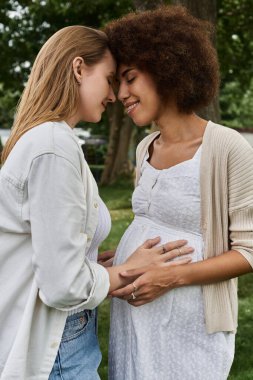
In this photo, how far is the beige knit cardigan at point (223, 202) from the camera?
2711 mm

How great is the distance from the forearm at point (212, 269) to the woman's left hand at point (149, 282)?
0.02 m

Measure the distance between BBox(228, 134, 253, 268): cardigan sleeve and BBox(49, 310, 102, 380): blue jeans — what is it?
2.25ft

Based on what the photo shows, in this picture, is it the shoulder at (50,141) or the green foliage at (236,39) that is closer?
the shoulder at (50,141)

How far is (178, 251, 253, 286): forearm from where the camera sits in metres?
2.70

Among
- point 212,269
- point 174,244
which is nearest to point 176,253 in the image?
point 174,244

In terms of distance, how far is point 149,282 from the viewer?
2621 mm

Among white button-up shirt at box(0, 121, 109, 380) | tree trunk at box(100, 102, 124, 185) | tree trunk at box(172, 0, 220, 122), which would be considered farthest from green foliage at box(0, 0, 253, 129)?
white button-up shirt at box(0, 121, 109, 380)

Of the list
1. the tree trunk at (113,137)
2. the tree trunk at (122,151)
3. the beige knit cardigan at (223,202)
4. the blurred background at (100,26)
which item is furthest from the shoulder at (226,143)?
the tree trunk at (122,151)

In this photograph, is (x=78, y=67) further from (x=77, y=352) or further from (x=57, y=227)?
(x=77, y=352)

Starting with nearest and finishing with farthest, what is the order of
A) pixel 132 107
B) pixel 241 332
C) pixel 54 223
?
pixel 54 223 < pixel 132 107 < pixel 241 332

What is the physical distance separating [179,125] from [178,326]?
35.7 inches

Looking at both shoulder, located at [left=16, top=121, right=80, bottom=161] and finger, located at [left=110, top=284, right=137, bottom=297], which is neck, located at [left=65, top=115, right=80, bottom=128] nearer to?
shoulder, located at [left=16, top=121, right=80, bottom=161]

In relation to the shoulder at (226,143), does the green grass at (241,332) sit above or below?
below

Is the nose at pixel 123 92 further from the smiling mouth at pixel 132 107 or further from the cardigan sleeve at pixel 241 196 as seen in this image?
the cardigan sleeve at pixel 241 196
